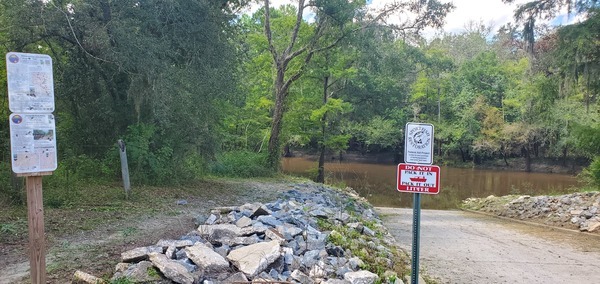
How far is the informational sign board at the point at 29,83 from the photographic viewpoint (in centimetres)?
307

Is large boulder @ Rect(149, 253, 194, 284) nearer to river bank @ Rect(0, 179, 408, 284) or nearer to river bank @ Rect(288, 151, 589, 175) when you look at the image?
river bank @ Rect(0, 179, 408, 284)

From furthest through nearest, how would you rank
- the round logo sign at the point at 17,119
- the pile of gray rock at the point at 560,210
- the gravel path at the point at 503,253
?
the pile of gray rock at the point at 560,210, the gravel path at the point at 503,253, the round logo sign at the point at 17,119

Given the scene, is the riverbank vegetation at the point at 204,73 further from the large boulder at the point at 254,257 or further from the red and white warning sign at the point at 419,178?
the red and white warning sign at the point at 419,178

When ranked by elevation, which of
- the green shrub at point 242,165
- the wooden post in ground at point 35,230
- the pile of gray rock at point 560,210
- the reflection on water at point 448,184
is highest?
the wooden post in ground at point 35,230

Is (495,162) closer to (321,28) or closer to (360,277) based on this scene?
(321,28)

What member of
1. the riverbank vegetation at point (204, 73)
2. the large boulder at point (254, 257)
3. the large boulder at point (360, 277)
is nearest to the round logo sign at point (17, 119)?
the large boulder at point (254, 257)

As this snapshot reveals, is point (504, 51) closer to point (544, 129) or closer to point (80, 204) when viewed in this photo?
point (544, 129)

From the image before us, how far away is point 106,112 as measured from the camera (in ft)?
30.2

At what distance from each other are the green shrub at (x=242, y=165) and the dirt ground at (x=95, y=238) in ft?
22.7

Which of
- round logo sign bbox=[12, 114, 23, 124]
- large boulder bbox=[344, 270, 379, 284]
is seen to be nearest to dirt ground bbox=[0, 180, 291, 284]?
round logo sign bbox=[12, 114, 23, 124]

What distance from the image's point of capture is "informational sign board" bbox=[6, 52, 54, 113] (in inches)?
121

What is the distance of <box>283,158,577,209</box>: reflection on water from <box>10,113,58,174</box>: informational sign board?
921 centimetres

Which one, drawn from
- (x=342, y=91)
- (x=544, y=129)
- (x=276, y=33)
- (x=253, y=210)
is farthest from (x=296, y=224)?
(x=544, y=129)

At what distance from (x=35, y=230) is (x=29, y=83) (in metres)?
1.12
